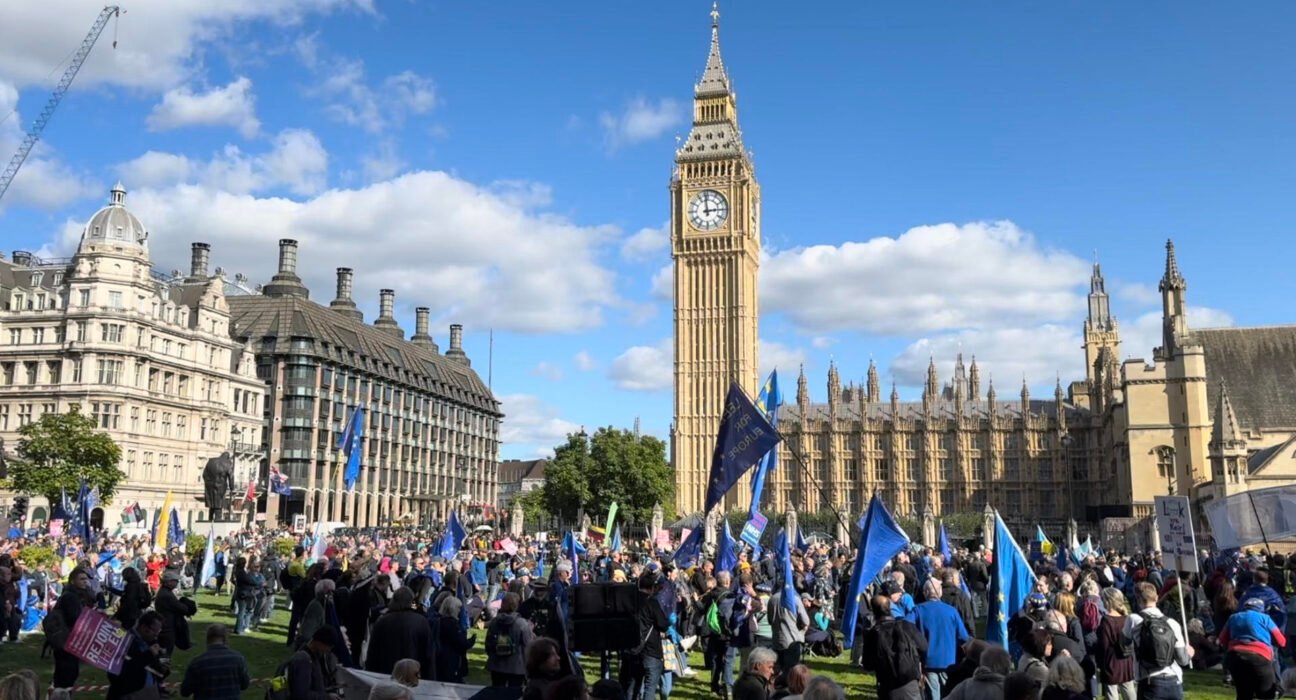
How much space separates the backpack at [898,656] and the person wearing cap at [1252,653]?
364cm

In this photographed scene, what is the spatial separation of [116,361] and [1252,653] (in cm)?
5967

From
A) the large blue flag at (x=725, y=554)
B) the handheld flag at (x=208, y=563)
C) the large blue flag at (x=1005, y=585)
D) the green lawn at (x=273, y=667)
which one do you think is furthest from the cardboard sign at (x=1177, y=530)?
the handheld flag at (x=208, y=563)

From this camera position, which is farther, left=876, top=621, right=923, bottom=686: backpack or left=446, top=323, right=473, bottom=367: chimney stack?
left=446, top=323, right=473, bottom=367: chimney stack

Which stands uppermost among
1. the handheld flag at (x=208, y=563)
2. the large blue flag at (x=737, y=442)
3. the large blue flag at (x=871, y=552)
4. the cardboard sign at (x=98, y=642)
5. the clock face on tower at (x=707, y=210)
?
the clock face on tower at (x=707, y=210)

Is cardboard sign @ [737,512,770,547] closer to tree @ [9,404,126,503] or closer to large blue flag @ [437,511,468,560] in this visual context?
large blue flag @ [437,511,468,560]

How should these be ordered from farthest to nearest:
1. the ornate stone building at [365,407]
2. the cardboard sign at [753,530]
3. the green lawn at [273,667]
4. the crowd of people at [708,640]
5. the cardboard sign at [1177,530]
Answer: the ornate stone building at [365,407], the cardboard sign at [753,530], the cardboard sign at [1177,530], the green lawn at [273,667], the crowd of people at [708,640]

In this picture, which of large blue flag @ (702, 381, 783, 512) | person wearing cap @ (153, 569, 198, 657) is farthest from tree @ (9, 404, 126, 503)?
person wearing cap @ (153, 569, 198, 657)

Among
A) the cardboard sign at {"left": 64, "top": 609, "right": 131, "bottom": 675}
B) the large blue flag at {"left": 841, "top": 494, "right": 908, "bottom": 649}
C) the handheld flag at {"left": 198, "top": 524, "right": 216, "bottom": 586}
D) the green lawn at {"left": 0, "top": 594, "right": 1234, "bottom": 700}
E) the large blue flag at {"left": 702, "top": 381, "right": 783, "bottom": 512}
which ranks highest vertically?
the large blue flag at {"left": 702, "top": 381, "right": 783, "bottom": 512}

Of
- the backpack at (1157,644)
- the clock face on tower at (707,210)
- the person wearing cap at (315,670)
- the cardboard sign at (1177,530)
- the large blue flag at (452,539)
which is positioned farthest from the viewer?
the clock face on tower at (707,210)

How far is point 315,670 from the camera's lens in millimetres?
8820

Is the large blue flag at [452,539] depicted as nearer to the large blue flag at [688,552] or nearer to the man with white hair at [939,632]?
the large blue flag at [688,552]

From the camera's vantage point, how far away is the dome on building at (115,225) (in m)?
57.5

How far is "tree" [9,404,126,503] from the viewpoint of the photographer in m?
46.9

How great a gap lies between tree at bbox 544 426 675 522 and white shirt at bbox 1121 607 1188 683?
65824 millimetres
